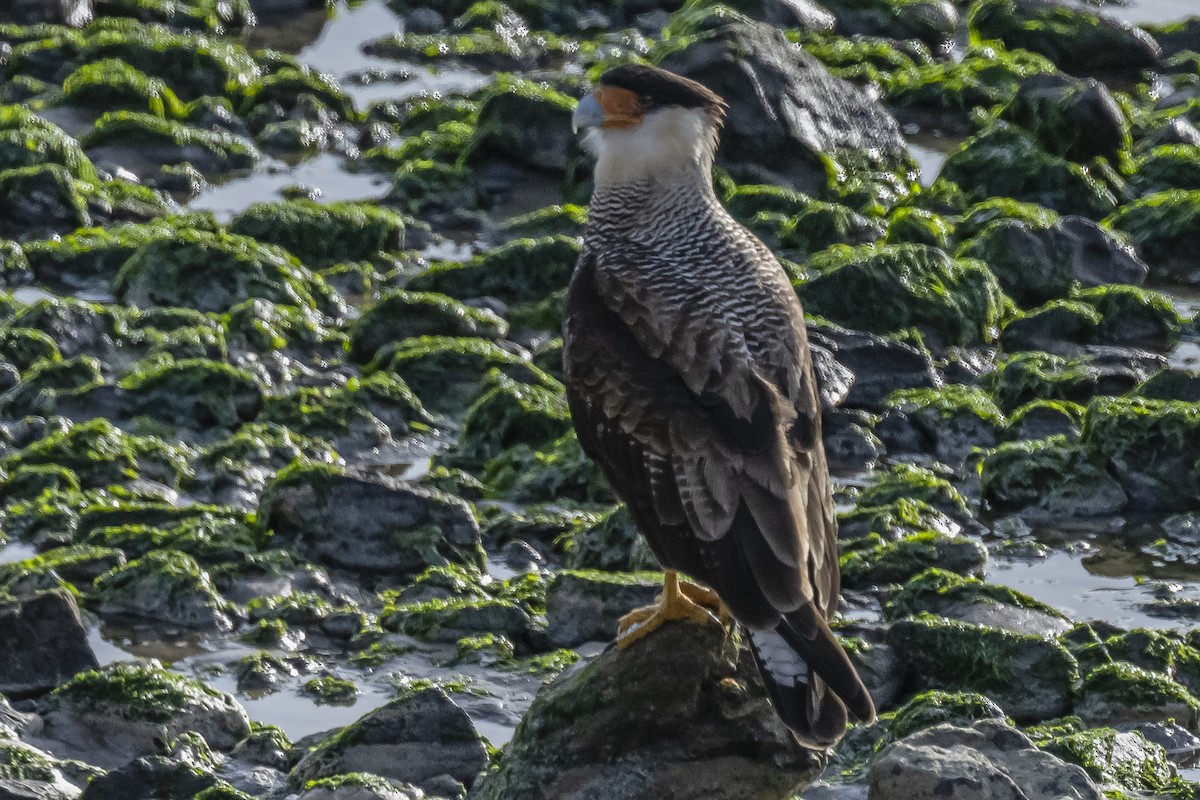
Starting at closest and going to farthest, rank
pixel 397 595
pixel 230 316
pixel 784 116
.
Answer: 1. pixel 397 595
2. pixel 230 316
3. pixel 784 116

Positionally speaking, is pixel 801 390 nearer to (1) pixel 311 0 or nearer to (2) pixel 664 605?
(2) pixel 664 605

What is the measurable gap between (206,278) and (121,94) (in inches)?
189

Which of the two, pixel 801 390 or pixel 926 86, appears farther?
pixel 926 86

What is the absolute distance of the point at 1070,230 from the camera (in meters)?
15.9

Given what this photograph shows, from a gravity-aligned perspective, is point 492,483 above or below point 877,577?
above

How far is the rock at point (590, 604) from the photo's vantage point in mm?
10102

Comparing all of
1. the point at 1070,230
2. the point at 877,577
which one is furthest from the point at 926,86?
the point at 877,577

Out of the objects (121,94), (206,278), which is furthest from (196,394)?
(121,94)

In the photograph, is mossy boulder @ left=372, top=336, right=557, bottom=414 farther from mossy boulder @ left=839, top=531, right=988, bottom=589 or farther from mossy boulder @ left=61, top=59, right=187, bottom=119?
Result: mossy boulder @ left=61, top=59, right=187, bottom=119

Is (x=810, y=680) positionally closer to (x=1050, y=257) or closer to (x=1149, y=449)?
(x=1149, y=449)

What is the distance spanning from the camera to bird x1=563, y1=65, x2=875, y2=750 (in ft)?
22.4

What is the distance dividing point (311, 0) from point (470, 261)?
8.69m

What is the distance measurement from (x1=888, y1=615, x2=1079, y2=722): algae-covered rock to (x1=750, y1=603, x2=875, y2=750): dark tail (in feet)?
9.56

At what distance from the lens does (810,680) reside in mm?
6645
